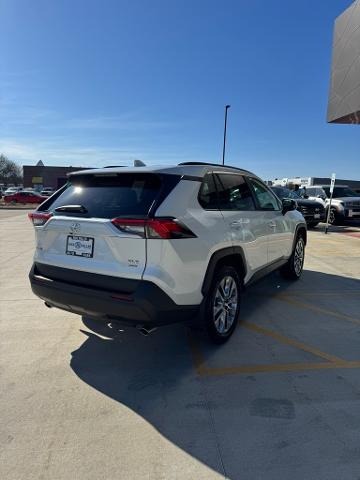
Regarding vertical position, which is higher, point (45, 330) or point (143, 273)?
point (143, 273)

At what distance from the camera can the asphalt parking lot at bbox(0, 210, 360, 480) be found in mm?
2129

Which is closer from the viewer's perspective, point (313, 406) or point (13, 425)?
point (13, 425)

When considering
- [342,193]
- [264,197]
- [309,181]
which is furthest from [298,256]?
[309,181]

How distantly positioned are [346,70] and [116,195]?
2221cm

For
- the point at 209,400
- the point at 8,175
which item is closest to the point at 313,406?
the point at 209,400

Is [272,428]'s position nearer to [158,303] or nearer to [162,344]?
[158,303]

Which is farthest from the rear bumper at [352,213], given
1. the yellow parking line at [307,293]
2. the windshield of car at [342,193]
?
the yellow parking line at [307,293]

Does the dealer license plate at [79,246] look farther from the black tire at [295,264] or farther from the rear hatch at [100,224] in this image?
the black tire at [295,264]

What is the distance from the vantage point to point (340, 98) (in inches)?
813

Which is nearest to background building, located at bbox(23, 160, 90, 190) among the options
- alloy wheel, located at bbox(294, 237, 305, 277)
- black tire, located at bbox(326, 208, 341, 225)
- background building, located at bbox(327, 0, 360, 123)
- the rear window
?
background building, located at bbox(327, 0, 360, 123)

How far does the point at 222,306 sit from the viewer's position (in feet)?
11.9

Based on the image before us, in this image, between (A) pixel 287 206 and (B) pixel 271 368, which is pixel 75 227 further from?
(A) pixel 287 206

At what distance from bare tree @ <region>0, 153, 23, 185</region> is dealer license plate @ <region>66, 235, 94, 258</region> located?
307 feet

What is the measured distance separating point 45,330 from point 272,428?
8.81 feet
